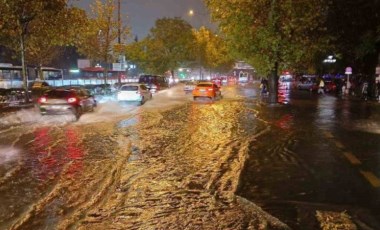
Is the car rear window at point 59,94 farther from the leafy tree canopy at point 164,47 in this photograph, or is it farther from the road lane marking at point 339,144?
the leafy tree canopy at point 164,47

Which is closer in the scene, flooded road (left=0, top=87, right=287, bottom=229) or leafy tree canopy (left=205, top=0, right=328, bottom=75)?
flooded road (left=0, top=87, right=287, bottom=229)

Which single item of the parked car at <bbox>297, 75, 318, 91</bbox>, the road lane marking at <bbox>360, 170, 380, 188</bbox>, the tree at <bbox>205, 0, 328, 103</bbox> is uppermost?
the tree at <bbox>205, 0, 328, 103</bbox>

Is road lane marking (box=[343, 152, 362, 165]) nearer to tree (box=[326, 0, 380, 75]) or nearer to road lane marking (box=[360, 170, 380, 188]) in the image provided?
road lane marking (box=[360, 170, 380, 188])

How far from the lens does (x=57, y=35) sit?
33688 mm

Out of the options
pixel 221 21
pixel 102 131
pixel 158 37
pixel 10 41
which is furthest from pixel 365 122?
pixel 158 37

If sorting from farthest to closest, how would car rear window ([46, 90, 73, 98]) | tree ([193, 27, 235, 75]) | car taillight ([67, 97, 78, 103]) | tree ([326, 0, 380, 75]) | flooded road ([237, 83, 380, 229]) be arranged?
tree ([193, 27, 235, 75]), tree ([326, 0, 380, 75]), car rear window ([46, 90, 73, 98]), car taillight ([67, 97, 78, 103]), flooded road ([237, 83, 380, 229])

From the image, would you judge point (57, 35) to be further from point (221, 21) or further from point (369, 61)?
point (369, 61)

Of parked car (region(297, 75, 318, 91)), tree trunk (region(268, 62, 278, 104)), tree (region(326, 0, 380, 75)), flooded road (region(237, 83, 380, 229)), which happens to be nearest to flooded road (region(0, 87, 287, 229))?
flooded road (region(237, 83, 380, 229))

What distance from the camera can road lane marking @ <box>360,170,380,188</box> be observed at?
349 inches

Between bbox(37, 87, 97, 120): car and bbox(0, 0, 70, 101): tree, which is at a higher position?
bbox(0, 0, 70, 101): tree

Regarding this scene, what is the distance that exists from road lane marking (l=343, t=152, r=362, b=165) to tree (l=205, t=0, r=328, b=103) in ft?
61.1

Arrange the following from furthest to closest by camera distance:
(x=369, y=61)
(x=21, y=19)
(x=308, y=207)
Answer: (x=369, y=61)
(x=21, y=19)
(x=308, y=207)

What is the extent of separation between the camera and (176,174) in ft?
32.3

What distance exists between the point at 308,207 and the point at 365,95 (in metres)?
36.0
